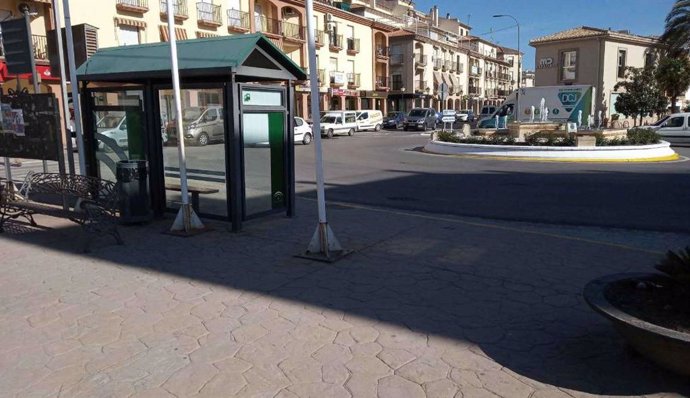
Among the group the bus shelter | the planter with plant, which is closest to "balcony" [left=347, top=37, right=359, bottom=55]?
the bus shelter

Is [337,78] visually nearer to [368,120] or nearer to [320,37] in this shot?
[320,37]

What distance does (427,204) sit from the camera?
965 centimetres

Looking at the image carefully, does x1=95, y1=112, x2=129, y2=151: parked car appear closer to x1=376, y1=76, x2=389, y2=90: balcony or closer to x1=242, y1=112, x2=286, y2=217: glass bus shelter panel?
x1=242, y1=112, x2=286, y2=217: glass bus shelter panel

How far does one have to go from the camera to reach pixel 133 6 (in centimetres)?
2945

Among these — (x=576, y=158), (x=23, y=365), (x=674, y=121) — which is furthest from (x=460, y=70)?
(x=23, y=365)

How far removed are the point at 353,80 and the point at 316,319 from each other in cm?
4741

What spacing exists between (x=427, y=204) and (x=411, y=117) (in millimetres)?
36274

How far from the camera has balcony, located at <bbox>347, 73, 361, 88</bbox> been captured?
49.4 meters

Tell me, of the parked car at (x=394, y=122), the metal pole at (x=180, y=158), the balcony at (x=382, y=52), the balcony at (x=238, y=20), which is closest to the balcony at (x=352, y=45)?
the balcony at (x=382, y=52)

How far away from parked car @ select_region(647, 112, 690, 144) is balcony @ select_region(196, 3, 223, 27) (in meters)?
25.3

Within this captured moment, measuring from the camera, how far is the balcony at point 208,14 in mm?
33562

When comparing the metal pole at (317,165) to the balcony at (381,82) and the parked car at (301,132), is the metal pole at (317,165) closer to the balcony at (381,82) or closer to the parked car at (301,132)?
the parked car at (301,132)

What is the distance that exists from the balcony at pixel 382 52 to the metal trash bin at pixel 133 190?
48866 millimetres

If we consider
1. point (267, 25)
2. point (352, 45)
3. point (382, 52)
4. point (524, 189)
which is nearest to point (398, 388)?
point (524, 189)
